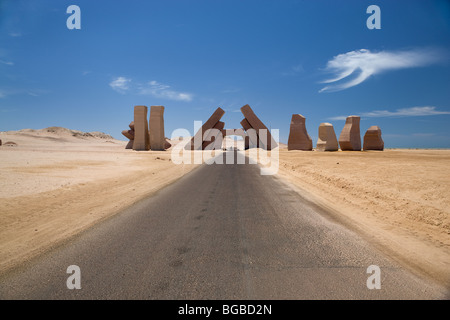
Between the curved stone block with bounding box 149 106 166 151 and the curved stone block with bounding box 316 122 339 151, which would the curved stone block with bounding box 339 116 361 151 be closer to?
the curved stone block with bounding box 316 122 339 151

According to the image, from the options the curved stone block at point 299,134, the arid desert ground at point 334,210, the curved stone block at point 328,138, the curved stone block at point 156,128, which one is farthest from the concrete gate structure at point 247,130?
the arid desert ground at point 334,210

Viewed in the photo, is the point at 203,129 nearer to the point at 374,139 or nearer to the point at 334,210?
the point at 374,139

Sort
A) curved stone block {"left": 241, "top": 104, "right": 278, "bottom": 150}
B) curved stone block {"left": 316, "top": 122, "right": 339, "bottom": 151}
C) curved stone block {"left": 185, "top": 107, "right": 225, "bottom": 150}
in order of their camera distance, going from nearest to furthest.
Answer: curved stone block {"left": 316, "top": 122, "right": 339, "bottom": 151}
curved stone block {"left": 185, "top": 107, "right": 225, "bottom": 150}
curved stone block {"left": 241, "top": 104, "right": 278, "bottom": 150}

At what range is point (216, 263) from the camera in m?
3.18

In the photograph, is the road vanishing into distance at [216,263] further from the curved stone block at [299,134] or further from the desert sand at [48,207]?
the curved stone block at [299,134]

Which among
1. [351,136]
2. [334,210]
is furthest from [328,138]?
[334,210]

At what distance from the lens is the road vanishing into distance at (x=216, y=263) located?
2568mm

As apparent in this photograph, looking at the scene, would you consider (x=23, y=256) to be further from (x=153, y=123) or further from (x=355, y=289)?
(x=153, y=123)

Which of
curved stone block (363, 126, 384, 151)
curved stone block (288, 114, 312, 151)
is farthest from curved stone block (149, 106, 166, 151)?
curved stone block (363, 126, 384, 151)

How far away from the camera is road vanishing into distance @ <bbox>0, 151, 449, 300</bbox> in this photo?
2.57 meters
